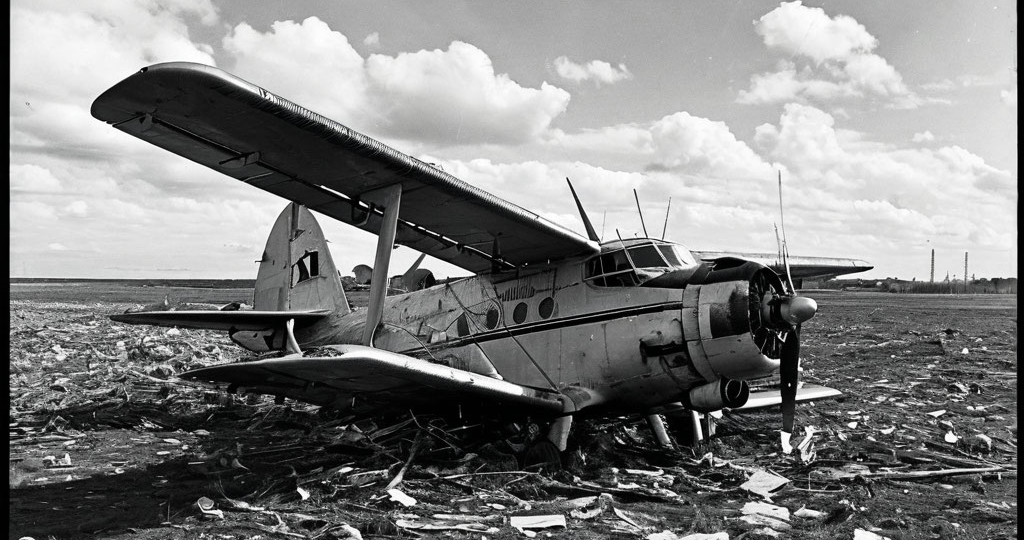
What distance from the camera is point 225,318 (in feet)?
32.9

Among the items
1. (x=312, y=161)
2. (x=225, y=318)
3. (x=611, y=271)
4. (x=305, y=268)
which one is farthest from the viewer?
(x=305, y=268)

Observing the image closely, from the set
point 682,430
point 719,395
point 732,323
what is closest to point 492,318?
point 682,430

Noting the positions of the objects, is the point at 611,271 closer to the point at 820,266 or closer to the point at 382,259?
the point at 382,259

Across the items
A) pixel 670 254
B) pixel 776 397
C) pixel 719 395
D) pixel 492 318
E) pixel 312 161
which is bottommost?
pixel 776 397

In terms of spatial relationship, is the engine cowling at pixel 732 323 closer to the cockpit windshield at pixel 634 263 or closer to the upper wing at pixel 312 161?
the cockpit windshield at pixel 634 263

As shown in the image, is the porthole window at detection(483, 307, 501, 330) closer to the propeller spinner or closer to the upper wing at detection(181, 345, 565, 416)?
the upper wing at detection(181, 345, 565, 416)

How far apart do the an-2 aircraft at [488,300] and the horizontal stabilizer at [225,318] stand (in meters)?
0.07

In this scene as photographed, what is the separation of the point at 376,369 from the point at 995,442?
703 centimetres

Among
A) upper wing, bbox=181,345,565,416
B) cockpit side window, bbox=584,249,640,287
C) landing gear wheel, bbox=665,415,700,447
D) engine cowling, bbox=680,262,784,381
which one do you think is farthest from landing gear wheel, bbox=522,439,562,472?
landing gear wheel, bbox=665,415,700,447

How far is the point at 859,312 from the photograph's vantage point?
111 ft

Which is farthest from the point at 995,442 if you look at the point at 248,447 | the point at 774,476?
the point at 248,447

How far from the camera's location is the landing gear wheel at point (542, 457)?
676 centimetres

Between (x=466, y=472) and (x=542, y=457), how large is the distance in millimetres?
765

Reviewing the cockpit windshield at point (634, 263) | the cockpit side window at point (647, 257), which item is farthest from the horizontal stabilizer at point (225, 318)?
the cockpit side window at point (647, 257)
